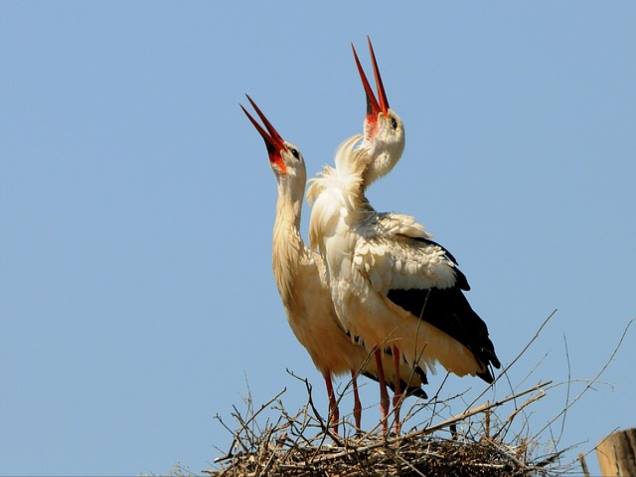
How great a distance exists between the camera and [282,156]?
891 centimetres

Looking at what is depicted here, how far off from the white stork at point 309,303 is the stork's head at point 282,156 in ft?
0.13

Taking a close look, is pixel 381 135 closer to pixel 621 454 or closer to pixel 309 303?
pixel 309 303

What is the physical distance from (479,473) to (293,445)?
0.90m

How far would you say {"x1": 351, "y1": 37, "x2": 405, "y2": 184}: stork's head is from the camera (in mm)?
8328

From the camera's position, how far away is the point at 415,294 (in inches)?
313

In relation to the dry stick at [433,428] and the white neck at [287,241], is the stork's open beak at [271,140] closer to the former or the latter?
the white neck at [287,241]

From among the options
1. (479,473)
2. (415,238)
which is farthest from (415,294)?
(479,473)

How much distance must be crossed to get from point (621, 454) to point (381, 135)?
433 cm

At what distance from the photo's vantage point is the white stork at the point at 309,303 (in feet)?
27.5

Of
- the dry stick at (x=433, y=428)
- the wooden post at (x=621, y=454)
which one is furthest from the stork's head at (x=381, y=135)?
the wooden post at (x=621, y=454)

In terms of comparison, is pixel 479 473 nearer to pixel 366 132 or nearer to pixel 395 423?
pixel 395 423

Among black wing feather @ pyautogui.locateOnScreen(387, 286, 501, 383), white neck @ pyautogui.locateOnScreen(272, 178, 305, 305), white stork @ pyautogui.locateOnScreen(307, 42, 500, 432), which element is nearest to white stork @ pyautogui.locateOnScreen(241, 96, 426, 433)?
white neck @ pyautogui.locateOnScreen(272, 178, 305, 305)

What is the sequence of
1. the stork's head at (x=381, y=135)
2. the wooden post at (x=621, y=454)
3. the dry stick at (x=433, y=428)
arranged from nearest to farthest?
the wooden post at (x=621, y=454) → the dry stick at (x=433, y=428) → the stork's head at (x=381, y=135)

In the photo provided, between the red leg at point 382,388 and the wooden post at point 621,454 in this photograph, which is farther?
the red leg at point 382,388
